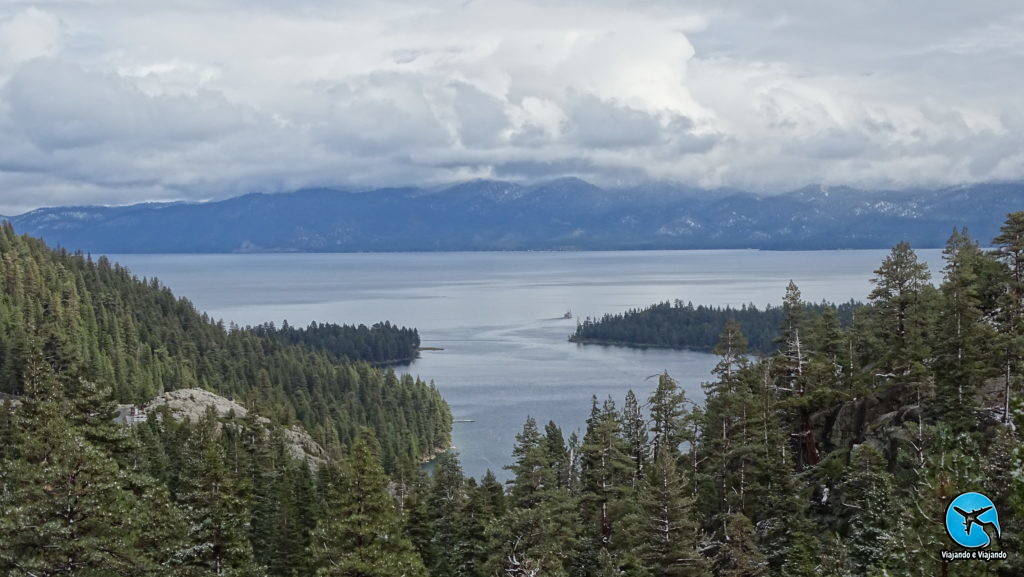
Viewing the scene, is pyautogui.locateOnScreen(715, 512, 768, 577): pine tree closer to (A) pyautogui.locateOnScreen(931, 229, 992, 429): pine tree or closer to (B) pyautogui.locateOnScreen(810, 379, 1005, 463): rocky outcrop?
(B) pyautogui.locateOnScreen(810, 379, 1005, 463): rocky outcrop

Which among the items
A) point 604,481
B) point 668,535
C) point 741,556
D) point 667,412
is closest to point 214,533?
point 668,535

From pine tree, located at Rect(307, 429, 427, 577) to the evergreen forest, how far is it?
113 millimetres

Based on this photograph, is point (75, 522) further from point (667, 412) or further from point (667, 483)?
point (667, 412)

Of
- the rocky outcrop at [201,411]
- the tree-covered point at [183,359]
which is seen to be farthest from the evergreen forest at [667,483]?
the tree-covered point at [183,359]

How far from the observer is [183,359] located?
536 feet

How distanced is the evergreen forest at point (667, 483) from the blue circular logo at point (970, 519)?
2.14ft

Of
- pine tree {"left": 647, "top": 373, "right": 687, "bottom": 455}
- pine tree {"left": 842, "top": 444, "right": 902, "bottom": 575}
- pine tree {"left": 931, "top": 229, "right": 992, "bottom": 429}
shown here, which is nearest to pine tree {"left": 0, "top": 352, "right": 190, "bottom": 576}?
pine tree {"left": 842, "top": 444, "right": 902, "bottom": 575}

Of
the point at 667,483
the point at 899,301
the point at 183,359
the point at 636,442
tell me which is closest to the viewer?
the point at 667,483

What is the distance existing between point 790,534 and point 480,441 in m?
108

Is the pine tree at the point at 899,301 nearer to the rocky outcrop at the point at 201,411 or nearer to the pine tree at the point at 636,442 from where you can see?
the pine tree at the point at 636,442

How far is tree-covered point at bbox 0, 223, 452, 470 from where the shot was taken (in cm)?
13275

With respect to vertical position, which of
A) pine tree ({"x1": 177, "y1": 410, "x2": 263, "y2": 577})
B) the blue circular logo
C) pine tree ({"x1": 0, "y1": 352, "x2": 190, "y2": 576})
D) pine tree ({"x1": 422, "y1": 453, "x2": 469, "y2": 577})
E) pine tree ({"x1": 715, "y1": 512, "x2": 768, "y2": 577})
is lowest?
pine tree ({"x1": 422, "y1": 453, "x2": 469, "y2": 577})

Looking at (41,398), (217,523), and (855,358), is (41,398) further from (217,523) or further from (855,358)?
(855,358)

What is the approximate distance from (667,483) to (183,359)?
141766 mm
